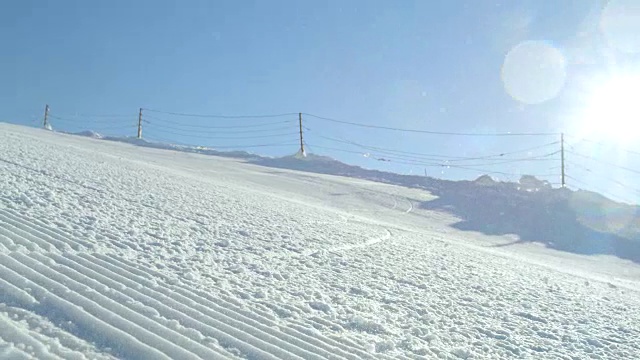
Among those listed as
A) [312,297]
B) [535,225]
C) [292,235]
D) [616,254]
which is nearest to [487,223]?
[535,225]

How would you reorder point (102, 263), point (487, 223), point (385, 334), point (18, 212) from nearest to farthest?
point (385, 334)
point (102, 263)
point (18, 212)
point (487, 223)

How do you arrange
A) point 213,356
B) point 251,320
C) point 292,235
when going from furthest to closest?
1. point 292,235
2. point 251,320
3. point 213,356

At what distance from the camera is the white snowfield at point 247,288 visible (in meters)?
3.51

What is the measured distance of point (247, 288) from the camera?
4922 millimetres

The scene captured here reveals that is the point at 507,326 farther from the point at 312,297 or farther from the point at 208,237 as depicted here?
the point at 208,237

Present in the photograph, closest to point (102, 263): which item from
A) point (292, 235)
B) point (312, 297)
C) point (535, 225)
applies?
point (312, 297)

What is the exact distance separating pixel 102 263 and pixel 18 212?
2.00 metres

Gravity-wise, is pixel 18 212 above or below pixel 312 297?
above

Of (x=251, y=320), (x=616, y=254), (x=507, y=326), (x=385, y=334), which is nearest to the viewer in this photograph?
(x=251, y=320)

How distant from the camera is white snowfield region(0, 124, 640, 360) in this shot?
351cm

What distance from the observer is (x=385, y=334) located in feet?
14.4

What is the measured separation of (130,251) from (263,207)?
505 cm

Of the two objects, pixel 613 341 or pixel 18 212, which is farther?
pixel 18 212

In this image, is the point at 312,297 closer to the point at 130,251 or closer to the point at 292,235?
the point at 130,251
